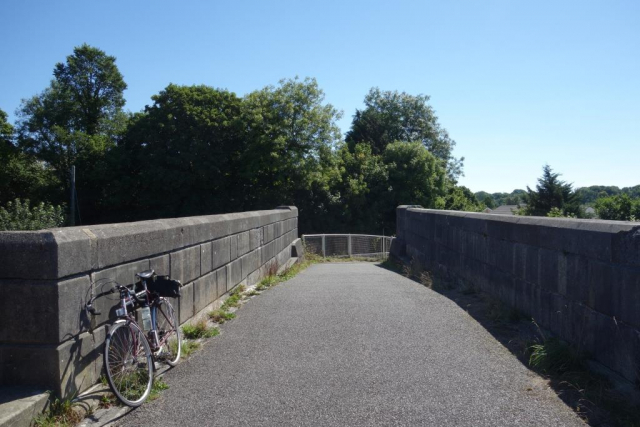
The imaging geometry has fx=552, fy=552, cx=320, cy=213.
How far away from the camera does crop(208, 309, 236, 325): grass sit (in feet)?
23.6

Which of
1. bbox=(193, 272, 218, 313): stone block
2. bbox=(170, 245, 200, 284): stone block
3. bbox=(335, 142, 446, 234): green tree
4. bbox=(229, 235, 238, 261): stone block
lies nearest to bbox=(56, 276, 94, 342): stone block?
bbox=(170, 245, 200, 284): stone block

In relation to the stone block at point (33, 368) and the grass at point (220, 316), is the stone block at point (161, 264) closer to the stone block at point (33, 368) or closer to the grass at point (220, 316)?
the grass at point (220, 316)

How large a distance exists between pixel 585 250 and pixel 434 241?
25.1 ft

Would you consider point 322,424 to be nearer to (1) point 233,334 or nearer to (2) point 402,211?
(1) point 233,334

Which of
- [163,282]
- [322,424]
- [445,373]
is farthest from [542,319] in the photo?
[163,282]

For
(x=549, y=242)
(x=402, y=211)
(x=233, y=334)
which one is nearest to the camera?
(x=549, y=242)

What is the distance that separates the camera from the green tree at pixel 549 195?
51125 millimetres

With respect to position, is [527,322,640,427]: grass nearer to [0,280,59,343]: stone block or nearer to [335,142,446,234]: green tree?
[0,280,59,343]: stone block

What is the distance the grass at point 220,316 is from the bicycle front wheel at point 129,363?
261 cm

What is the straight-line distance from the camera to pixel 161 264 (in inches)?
224

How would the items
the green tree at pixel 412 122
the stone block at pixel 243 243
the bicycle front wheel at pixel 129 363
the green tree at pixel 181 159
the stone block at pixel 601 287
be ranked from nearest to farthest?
the bicycle front wheel at pixel 129 363 → the stone block at pixel 601 287 → the stone block at pixel 243 243 → the green tree at pixel 181 159 → the green tree at pixel 412 122

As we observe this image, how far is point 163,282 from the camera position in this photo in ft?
16.3

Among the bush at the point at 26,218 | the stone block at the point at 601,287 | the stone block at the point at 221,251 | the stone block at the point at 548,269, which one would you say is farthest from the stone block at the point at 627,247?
the bush at the point at 26,218

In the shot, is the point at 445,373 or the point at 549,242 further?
the point at 549,242
